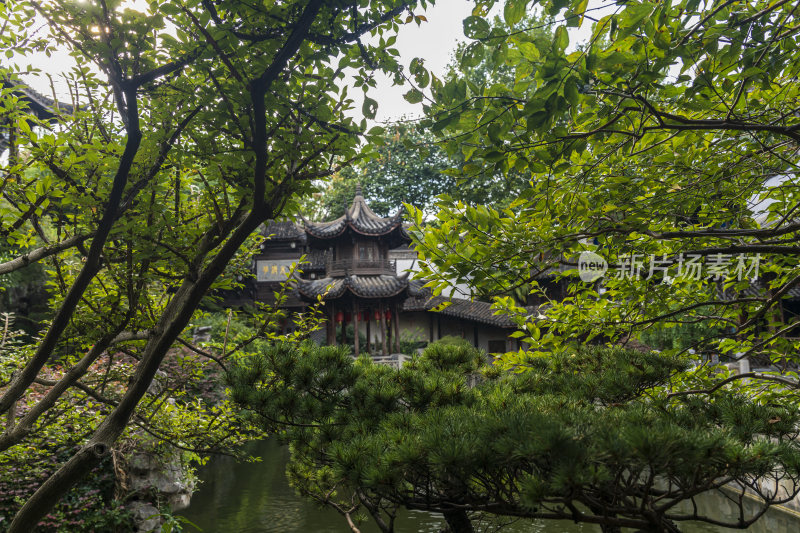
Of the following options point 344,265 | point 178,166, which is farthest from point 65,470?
point 344,265

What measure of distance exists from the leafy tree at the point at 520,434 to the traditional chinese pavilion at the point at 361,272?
46.1ft

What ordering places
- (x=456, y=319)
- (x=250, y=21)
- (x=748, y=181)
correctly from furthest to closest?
(x=456, y=319) < (x=748, y=181) < (x=250, y=21)

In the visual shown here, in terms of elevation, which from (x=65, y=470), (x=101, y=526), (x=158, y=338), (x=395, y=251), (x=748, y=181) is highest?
(x=395, y=251)

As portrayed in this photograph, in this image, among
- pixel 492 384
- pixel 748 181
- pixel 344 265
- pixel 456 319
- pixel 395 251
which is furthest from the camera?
pixel 395 251

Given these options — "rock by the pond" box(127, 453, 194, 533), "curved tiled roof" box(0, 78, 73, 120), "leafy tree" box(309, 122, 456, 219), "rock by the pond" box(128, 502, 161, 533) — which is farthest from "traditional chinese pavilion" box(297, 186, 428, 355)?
"rock by the pond" box(128, 502, 161, 533)

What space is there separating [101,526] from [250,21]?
21.2ft

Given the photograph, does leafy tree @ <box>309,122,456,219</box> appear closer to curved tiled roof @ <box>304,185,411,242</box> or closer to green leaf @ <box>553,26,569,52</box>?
curved tiled roof @ <box>304,185,411,242</box>

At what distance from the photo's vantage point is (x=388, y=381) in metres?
2.97

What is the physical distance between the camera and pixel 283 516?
27.6ft

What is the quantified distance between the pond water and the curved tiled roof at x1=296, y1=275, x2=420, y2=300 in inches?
299

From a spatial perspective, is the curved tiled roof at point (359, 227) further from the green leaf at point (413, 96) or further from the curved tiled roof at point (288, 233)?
the green leaf at point (413, 96)

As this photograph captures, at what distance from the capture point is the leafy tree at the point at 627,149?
1.55 metres

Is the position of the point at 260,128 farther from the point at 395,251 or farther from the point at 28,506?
the point at 395,251

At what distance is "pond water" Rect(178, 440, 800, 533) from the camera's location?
24.8ft
